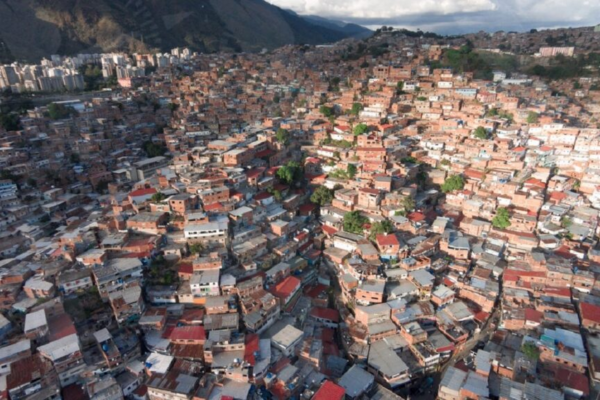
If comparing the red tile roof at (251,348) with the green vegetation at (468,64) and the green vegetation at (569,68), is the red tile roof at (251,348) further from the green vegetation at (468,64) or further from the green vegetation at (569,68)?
the green vegetation at (569,68)

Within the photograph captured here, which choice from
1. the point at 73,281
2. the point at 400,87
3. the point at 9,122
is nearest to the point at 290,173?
the point at 73,281

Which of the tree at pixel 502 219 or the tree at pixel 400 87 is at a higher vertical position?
the tree at pixel 400 87

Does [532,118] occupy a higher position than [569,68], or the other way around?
[569,68]

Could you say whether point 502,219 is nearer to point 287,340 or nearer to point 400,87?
point 287,340

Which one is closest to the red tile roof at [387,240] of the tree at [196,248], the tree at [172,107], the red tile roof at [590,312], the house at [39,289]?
the red tile roof at [590,312]

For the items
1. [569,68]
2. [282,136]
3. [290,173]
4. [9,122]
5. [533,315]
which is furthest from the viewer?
[569,68]

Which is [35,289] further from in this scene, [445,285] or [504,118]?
[504,118]

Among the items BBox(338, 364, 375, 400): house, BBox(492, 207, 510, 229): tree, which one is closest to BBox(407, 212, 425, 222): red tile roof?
BBox(492, 207, 510, 229): tree

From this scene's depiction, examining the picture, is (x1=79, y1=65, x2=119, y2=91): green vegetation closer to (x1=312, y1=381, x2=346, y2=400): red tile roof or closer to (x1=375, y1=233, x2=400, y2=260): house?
(x1=375, y1=233, x2=400, y2=260): house
